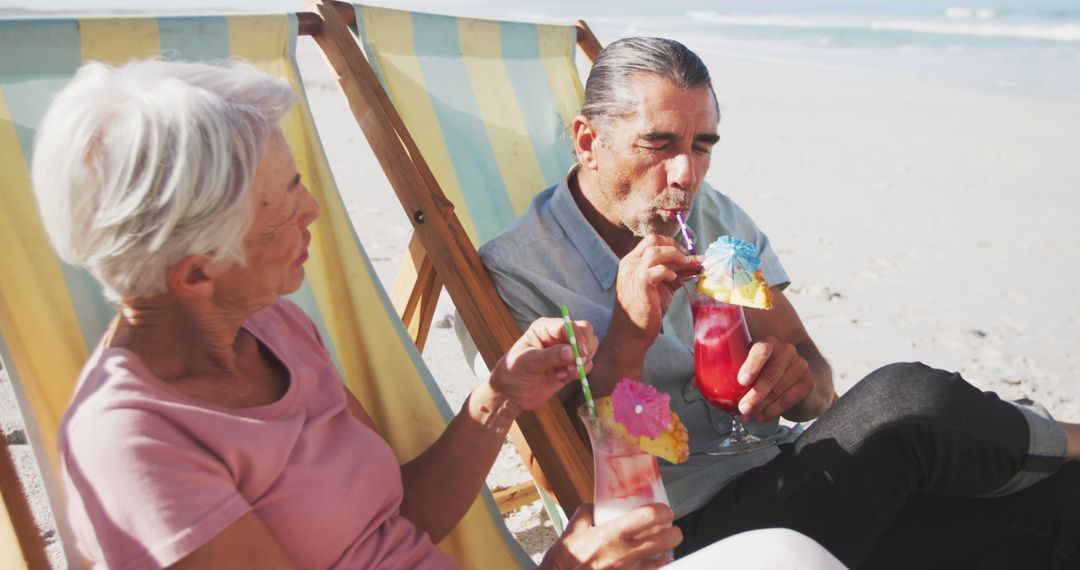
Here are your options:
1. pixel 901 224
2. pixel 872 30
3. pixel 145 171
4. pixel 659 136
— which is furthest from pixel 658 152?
pixel 872 30

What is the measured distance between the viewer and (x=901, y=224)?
696 centimetres

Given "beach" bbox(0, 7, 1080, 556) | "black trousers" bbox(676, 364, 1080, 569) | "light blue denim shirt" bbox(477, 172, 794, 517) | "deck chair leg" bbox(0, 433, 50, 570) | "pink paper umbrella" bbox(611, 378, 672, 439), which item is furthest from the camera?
"beach" bbox(0, 7, 1080, 556)

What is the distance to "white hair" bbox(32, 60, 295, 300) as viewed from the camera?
58.4 inches

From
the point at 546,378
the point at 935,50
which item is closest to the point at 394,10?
the point at 546,378

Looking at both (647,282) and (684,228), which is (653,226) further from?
(647,282)

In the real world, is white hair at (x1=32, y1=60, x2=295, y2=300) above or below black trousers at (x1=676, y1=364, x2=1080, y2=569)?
above

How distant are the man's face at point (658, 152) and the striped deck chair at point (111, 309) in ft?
2.15

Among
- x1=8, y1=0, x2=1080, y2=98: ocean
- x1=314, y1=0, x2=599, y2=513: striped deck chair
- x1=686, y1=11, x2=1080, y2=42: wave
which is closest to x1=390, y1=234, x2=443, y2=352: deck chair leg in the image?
x1=314, y1=0, x2=599, y2=513: striped deck chair

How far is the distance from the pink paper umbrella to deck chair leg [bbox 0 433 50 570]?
1007 mm

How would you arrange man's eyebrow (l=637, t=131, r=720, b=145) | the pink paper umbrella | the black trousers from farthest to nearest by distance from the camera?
A: man's eyebrow (l=637, t=131, r=720, b=145) < the black trousers < the pink paper umbrella

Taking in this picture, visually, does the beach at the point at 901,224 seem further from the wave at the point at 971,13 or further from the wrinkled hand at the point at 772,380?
the wave at the point at 971,13

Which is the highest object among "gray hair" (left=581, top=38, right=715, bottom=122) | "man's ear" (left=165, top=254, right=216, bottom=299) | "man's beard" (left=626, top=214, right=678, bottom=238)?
"gray hair" (left=581, top=38, right=715, bottom=122)

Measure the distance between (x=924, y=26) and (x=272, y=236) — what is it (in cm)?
2144

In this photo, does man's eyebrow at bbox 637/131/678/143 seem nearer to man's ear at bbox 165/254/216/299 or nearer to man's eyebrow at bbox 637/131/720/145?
man's eyebrow at bbox 637/131/720/145
